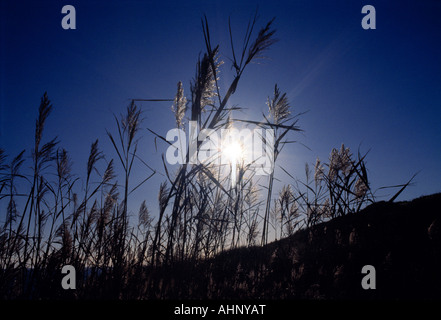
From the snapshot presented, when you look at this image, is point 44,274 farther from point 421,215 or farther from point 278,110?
point 421,215

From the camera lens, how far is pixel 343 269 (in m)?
2.62

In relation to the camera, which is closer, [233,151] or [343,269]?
[343,269]

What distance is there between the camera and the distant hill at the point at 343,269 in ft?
7.30

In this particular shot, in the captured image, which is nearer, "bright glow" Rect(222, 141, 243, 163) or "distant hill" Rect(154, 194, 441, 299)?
"distant hill" Rect(154, 194, 441, 299)

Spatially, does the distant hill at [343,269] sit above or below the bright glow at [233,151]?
below

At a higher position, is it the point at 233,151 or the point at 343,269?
the point at 233,151

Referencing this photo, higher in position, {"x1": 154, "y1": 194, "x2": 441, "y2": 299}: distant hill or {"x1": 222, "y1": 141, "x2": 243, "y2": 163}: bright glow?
{"x1": 222, "y1": 141, "x2": 243, "y2": 163}: bright glow

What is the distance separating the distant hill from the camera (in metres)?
2.22

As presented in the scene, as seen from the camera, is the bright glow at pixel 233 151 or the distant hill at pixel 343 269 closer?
the distant hill at pixel 343 269
